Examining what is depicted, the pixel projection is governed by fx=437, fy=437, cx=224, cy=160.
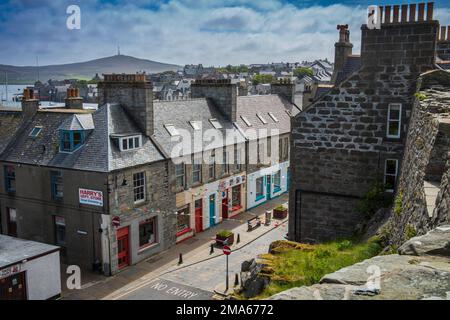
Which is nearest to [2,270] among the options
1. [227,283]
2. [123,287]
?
[123,287]

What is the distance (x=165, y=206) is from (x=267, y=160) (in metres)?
14.7

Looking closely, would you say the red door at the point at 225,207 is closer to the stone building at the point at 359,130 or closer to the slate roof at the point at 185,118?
the slate roof at the point at 185,118

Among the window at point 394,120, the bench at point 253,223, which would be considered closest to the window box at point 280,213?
the bench at point 253,223

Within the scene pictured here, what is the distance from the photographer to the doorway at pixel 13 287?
64.0 feet

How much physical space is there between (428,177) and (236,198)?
2926 cm

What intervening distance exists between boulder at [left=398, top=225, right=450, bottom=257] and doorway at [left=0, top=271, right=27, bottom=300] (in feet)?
62.1

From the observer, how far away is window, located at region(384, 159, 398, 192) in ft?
49.1

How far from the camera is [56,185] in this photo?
88.3ft

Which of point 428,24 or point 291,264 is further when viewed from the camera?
point 428,24

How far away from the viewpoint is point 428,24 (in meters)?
14.0

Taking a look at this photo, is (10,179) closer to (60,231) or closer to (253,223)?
(60,231)

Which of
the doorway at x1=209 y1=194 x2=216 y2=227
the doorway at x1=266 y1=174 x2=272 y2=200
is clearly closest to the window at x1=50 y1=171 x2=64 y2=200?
the doorway at x1=209 y1=194 x2=216 y2=227

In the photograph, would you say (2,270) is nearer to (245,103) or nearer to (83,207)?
(83,207)
